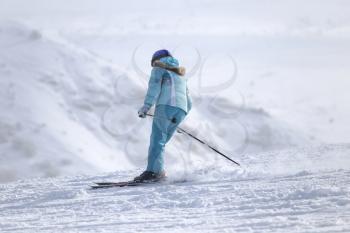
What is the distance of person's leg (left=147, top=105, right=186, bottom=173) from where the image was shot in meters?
10.0

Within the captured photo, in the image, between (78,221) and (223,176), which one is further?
(223,176)

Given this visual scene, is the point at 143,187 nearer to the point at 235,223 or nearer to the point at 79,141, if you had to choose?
the point at 235,223

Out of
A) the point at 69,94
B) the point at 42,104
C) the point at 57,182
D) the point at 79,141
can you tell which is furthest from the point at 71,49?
the point at 57,182

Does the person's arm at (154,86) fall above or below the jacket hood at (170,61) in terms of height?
below

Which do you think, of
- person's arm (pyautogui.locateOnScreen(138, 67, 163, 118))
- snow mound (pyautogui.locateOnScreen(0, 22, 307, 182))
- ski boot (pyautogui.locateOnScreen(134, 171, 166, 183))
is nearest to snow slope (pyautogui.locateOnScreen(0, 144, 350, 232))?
ski boot (pyautogui.locateOnScreen(134, 171, 166, 183))

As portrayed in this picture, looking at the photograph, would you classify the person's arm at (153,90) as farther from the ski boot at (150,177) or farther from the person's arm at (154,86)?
the ski boot at (150,177)

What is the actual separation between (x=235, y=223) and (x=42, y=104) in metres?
86.5

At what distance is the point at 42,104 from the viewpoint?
91.2 metres

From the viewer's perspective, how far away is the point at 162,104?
1014 cm

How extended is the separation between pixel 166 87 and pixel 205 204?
2927 mm

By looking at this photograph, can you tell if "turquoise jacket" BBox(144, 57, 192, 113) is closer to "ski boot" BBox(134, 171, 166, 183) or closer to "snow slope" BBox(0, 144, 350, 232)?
"ski boot" BBox(134, 171, 166, 183)

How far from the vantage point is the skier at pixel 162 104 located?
9.98 meters

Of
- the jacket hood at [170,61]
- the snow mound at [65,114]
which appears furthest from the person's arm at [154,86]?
the snow mound at [65,114]

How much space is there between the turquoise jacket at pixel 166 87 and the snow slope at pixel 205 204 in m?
1.08
